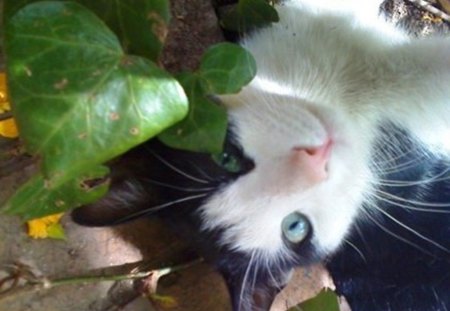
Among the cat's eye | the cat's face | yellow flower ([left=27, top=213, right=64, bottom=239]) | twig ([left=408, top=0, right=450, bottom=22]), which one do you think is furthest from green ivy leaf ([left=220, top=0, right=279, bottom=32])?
twig ([left=408, top=0, right=450, bottom=22])

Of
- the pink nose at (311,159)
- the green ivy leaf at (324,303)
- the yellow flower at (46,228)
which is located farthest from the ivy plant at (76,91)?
the green ivy leaf at (324,303)

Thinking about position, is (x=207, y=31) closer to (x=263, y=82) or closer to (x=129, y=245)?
(x=263, y=82)

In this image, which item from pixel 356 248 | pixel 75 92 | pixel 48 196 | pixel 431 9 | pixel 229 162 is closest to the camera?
pixel 75 92

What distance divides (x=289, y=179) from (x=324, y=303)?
39cm

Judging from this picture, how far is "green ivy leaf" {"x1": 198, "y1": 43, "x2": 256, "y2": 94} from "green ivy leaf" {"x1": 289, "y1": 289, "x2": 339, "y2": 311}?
0.64 meters

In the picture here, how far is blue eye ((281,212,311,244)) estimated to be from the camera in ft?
4.56

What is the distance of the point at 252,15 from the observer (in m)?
1.47

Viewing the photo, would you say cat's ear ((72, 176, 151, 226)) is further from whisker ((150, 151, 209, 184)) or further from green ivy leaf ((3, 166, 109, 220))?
green ivy leaf ((3, 166, 109, 220))

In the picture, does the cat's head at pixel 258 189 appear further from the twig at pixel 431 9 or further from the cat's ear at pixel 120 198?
the twig at pixel 431 9

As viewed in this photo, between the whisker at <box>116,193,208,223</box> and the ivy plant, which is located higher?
the ivy plant

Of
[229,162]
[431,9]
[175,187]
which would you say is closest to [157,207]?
[175,187]

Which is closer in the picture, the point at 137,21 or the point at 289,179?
the point at 137,21

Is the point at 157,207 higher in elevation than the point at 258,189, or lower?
lower

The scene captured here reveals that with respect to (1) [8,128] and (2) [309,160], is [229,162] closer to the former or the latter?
(2) [309,160]
